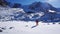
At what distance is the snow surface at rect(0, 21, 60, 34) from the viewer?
1701mm

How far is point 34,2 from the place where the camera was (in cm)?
173

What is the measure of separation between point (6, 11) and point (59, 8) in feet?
2.24

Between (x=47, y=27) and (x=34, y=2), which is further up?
(x=34, y=2)

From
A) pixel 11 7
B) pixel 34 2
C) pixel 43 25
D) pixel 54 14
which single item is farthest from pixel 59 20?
pixel 11 7

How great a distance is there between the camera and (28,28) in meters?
1.71

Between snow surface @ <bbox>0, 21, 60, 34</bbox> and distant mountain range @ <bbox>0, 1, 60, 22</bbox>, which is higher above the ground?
distant mountain range @ <bbox>0, 1, 60, 22</bbox>

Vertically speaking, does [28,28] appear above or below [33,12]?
below

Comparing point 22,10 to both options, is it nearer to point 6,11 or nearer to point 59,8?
point 6,11

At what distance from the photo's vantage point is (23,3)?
1.73m

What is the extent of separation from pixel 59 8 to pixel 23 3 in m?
0.46

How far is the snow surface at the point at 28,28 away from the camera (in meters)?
1.70

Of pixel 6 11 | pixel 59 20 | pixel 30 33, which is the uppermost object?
pixel 6 11

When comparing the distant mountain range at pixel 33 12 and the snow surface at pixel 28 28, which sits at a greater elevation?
the distant mountain range at pixel 33 12

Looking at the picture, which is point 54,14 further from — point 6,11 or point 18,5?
point 6,11
